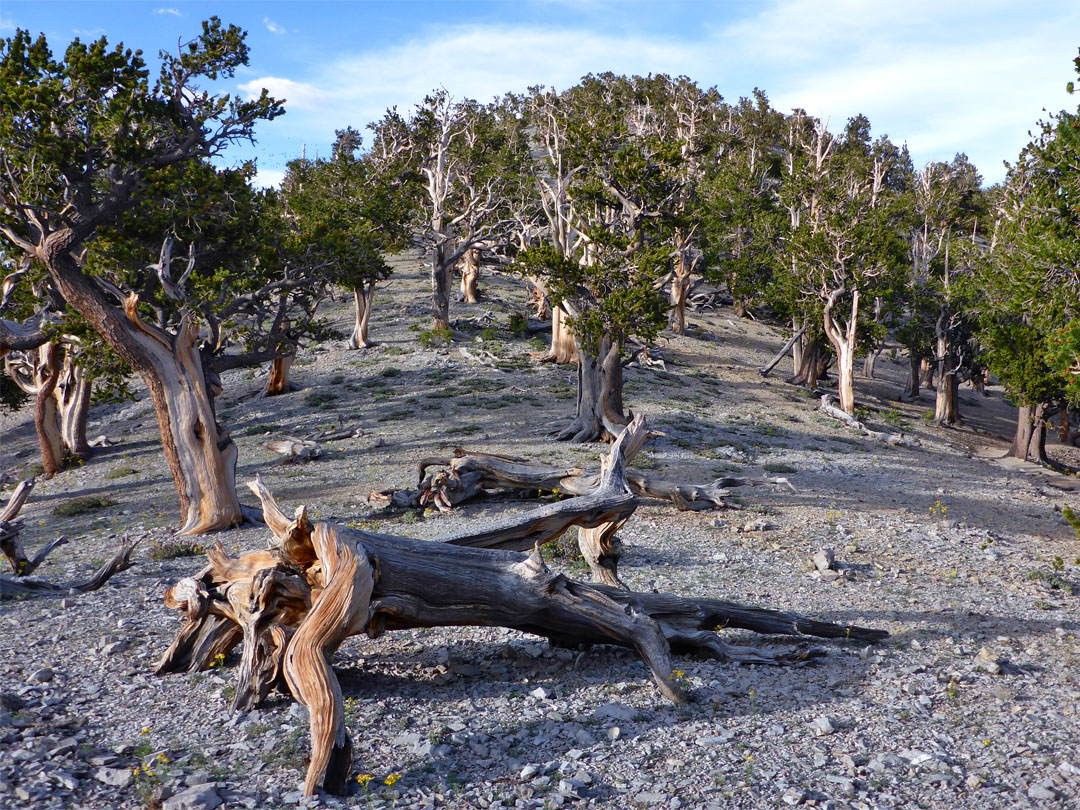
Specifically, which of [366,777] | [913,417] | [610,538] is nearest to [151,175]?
[610,538]

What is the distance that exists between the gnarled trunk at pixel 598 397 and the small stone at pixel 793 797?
58.5 ft

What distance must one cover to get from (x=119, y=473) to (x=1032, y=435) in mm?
33251

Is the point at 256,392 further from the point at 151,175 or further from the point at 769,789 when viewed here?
the point at 769,789

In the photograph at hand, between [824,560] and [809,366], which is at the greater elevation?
[809,366]

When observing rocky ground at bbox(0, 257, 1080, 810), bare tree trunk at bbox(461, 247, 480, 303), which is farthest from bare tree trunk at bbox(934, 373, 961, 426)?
bare tree trunk at bbox(461, 247, 480, 303)

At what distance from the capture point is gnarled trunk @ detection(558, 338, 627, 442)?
79.3ft

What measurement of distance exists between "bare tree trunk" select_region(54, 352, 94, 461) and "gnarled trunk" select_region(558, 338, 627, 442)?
16084 millimetres

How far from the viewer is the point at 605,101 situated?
227 feet

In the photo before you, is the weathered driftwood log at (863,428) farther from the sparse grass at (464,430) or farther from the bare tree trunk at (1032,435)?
the sparse grass at (464,430)

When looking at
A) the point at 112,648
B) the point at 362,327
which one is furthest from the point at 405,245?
the point at 112,648

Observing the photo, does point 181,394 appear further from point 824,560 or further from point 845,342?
point 845,342

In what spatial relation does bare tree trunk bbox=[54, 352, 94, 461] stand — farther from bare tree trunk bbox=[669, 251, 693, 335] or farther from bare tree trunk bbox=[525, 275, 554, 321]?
bare tree trunk bbox=[669, 251, 693, 335]

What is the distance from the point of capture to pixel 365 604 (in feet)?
24.0

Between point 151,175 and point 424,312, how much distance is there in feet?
94.2
